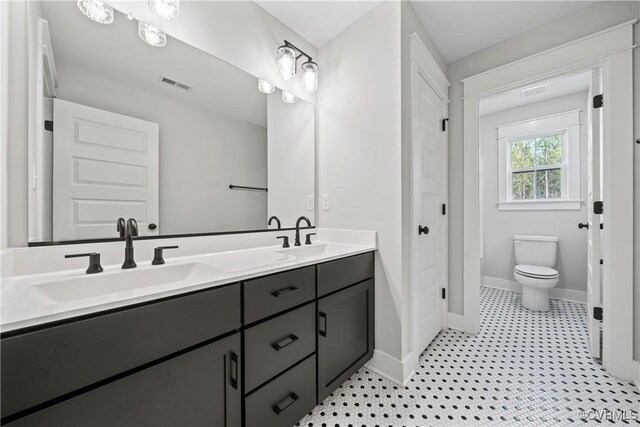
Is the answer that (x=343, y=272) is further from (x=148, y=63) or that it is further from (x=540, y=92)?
(x=540, y=92)

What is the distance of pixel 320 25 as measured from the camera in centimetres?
184

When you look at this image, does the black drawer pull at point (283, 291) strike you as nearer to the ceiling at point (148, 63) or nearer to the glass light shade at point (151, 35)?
the ceiling at point (148, 63)

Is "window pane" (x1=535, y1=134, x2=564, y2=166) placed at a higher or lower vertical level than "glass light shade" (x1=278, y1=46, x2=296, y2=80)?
lower

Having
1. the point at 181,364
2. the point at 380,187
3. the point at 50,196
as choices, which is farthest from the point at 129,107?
the point at 380,187

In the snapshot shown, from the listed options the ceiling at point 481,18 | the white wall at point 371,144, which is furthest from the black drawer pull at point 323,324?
the ceiling at point 481,18

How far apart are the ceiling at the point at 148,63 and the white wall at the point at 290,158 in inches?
5.0

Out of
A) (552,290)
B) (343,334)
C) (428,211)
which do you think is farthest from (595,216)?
(343,334)

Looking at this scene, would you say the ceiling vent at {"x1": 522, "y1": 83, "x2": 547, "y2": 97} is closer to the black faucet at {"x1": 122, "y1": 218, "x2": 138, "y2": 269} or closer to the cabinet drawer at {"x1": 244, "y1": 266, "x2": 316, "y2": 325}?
the cabinet drawer at {"x1": 244, "y1": 266, "x2": 316, "y2": 325}

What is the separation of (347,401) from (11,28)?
218 centimetres

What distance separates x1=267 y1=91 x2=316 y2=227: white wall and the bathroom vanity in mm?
655

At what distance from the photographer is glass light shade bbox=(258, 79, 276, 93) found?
66.2 inches

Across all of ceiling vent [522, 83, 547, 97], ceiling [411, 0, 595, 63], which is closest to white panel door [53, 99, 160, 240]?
ceiling [411, 0, 595, 63]

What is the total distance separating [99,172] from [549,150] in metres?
4.37

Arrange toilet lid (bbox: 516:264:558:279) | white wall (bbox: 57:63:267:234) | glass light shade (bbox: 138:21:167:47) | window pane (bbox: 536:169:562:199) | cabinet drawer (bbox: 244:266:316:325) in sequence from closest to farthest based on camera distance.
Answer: cabinet drawer (bbox: 244:266:316:325) < white wall (bbox: 57:63:267:234) < glass light shade (bbox: 138:21:167:47) < toilet lid (bbox: 516:264:558:279) < window pane (bbox: 536:169:562:199)
